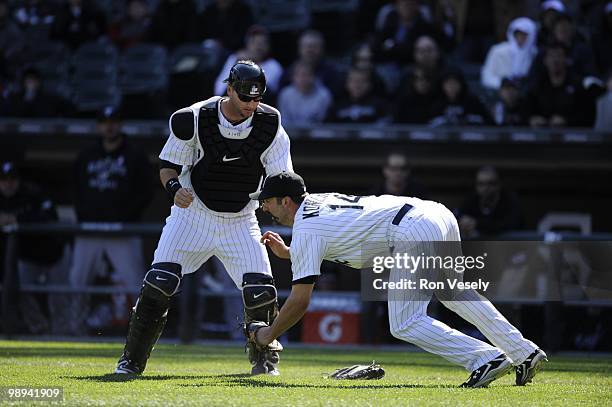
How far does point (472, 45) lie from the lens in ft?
45.5

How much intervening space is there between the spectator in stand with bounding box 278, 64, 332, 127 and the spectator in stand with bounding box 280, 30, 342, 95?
31 centimetres

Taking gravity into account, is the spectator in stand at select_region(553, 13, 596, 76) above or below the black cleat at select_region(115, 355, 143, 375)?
above

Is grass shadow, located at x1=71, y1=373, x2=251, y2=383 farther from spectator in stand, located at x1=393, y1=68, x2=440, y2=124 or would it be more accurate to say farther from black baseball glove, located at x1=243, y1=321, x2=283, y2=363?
spectator in stand, located at x1=393, y1=68, x2=440, y2=124

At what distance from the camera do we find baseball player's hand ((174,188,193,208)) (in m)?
6.86

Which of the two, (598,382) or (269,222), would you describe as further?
(269,222)

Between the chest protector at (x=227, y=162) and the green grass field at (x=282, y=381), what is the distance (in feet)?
3.69

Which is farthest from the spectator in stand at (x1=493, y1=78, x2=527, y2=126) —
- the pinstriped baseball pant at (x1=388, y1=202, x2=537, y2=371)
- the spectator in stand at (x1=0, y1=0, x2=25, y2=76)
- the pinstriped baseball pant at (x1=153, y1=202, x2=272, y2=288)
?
the spectator in stand at (x1=0, y1=0, x2=25, y2=76)

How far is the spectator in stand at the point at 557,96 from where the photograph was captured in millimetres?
11680

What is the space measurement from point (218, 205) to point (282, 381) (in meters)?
1.25

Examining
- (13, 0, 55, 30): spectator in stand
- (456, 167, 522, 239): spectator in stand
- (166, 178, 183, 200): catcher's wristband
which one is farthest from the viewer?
(13, 0, 55, 30): spectator in stand

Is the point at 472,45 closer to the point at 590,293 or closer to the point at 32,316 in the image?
the point at 590,293

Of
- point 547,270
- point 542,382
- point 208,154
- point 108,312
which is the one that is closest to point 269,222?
point 108,312

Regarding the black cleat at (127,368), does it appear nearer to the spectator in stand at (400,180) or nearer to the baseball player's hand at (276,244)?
the baseball player's hand at (276,244)

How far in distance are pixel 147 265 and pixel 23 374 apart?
20.1 feet
